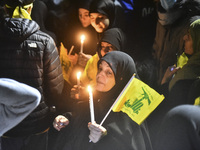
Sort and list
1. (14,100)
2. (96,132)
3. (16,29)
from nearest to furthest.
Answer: (14,100), (16,29), (96,132)

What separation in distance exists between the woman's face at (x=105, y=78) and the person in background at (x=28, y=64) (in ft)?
1.19

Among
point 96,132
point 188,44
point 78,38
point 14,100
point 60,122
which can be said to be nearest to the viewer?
point 14,100

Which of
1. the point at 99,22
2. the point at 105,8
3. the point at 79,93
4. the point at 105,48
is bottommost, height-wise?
the point at 79,93

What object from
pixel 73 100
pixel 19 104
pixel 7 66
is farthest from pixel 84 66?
pixel 19 104

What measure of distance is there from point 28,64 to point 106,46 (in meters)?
0.77

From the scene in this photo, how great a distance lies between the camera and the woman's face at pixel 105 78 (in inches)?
86.6

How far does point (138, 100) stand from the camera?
7.01 ft

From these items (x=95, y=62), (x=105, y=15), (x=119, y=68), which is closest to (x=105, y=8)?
(x=105, y=15)

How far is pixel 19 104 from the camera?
1.50 metres

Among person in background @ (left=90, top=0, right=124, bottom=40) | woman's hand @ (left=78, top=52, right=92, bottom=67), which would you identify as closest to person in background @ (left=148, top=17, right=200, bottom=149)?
person in background @ (left=90, top=0, right=124, bottom=40)

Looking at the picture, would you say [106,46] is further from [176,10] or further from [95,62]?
[176,10]

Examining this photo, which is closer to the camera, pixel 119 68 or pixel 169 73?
pixel 119 68

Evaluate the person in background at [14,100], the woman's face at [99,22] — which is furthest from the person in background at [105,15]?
the person in background at [14,100]

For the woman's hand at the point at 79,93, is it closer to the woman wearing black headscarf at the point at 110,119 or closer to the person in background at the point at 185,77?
the woman wearing black headscarf at the point at 110,119
